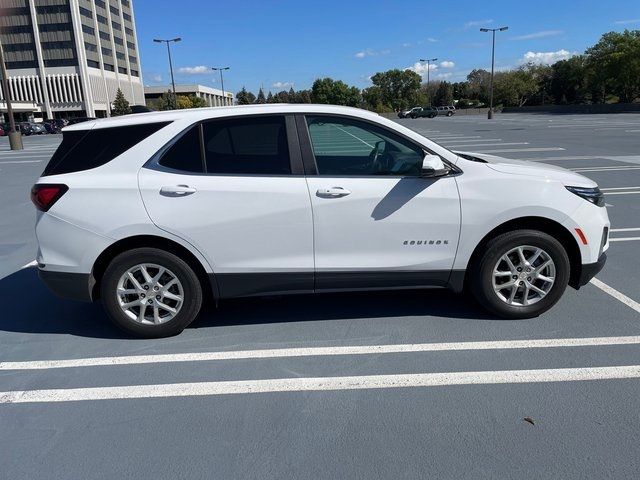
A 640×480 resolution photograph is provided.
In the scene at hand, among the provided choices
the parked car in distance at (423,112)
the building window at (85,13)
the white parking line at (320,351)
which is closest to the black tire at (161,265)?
the white parking line at (320,351)

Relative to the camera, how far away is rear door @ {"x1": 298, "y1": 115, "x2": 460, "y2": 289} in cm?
377

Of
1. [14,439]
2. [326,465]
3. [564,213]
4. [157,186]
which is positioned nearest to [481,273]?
[564,213]

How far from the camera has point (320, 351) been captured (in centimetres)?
370

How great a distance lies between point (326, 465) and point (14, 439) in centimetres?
174

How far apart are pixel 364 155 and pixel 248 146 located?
96 cm

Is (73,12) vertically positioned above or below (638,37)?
above

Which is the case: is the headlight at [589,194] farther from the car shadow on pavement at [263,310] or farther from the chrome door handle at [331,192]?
the chrome door handle at [331,192]

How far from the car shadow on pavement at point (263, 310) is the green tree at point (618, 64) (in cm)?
7516

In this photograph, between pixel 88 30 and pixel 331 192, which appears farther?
pixel 88 30

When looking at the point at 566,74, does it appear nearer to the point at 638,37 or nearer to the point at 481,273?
the point at 638,37

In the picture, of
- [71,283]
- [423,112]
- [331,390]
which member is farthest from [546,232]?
[423,112]

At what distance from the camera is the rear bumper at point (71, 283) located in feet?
12.5

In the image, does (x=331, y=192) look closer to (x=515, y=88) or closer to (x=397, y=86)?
(x=515, y=88)

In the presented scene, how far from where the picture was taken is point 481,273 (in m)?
3.96
